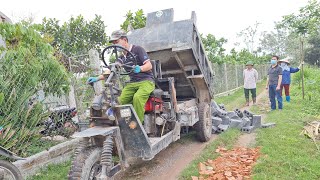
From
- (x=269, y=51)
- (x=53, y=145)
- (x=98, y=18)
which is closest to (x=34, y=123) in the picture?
(x=53, y=145)

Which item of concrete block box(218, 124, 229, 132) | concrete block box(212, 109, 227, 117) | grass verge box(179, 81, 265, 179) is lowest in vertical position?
A: grass verge box(179, 81, 265, 179)

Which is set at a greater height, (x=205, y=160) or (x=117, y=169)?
(x=117, y=169)

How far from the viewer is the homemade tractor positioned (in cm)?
351

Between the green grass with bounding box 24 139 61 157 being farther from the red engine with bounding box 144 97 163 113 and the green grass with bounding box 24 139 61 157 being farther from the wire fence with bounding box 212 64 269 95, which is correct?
the wire fence with bounding box 212 64 269 95

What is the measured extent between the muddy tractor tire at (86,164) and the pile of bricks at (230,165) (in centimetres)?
150

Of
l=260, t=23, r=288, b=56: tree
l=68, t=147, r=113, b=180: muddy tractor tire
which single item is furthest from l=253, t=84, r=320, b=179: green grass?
l=260, t=23, r=288, b=56: tree

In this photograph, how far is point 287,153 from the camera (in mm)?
4848

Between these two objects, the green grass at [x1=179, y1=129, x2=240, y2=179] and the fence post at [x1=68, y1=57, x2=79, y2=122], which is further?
the fence post at [x1=68, y1=57, x2=79, y2=122]

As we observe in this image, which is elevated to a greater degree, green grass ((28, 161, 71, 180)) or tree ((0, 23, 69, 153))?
tree ((0, 23, 69, 153))

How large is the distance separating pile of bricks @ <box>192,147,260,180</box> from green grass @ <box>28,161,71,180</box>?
209 cm

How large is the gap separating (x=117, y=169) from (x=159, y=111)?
1.48 meters

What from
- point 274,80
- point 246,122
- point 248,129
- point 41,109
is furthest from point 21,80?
point 274,80

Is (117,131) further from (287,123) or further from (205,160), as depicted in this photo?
(287,123)

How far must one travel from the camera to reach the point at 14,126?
14.3 feet
